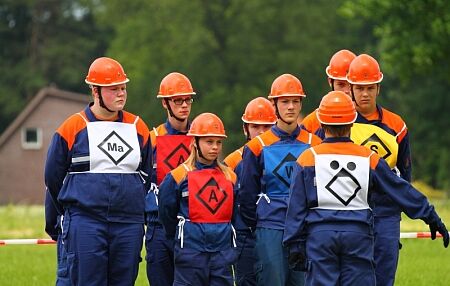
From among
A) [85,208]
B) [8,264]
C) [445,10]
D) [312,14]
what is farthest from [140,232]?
[312,14]

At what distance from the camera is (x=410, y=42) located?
43.3m

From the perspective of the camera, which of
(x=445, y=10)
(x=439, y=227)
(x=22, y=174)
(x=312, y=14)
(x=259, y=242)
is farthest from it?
(x=22, y=174)

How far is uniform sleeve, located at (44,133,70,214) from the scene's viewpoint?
10883mm

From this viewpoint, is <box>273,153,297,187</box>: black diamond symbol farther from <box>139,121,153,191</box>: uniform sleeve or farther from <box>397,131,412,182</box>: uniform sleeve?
<box>139,121,153,191</box>: uniform sleeve

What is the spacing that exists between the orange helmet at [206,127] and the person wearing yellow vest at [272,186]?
424 mm

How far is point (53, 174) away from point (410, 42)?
33493mm

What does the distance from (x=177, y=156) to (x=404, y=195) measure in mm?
3103

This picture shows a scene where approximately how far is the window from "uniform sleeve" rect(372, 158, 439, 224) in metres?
69.1

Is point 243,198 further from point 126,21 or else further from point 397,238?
point 126,21

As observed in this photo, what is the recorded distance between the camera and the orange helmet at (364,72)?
11.7 m

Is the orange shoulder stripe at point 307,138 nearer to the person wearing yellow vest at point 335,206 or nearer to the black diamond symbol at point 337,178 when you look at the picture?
the person wearing yellow vest at point 335,206

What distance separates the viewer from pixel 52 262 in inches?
821

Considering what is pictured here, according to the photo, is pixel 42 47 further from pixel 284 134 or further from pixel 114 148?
pixel 114 148

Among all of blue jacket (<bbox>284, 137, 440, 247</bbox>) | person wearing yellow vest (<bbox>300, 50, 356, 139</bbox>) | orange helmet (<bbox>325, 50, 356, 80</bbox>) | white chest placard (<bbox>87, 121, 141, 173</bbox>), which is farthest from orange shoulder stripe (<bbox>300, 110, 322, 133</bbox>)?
blue jacket (<bbox>284, 137, 440, 247</bbox>)
